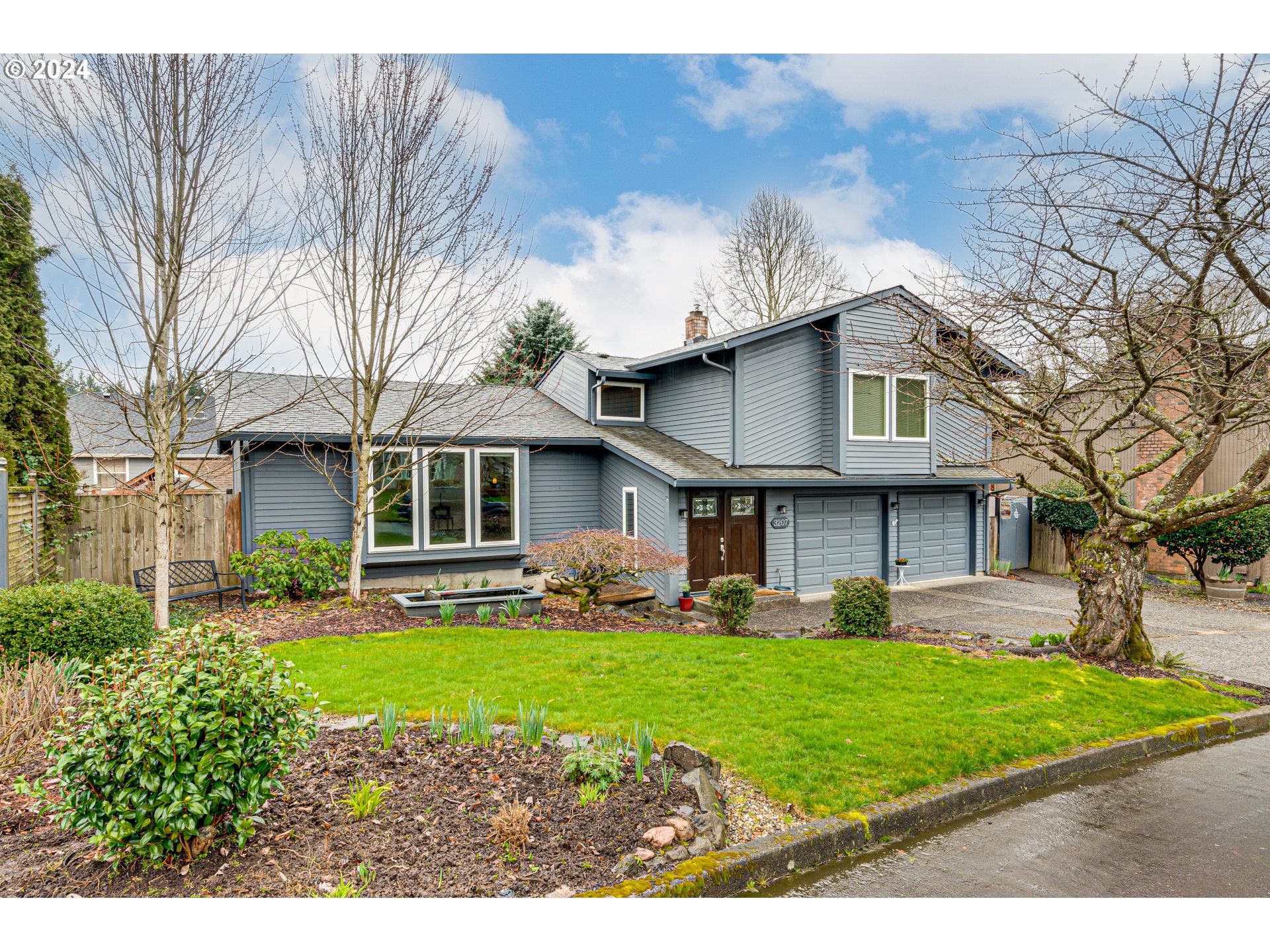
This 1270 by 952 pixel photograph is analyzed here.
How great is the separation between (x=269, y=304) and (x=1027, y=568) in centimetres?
1770

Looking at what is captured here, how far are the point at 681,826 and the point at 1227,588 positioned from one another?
14438 millimetres

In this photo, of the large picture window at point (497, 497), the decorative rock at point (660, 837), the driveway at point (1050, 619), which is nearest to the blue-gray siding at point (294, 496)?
the large picture window at point (497, 497)

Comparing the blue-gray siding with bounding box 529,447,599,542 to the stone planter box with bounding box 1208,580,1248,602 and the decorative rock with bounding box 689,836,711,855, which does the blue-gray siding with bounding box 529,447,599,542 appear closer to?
the decorative rock with bounding box 689,836,711,855

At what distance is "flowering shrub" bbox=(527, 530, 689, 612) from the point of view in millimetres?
10102

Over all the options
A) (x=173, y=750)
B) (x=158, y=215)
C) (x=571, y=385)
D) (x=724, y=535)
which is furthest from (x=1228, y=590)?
(x=158, y=215)

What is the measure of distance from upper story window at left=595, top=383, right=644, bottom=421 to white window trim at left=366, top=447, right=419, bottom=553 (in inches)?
167

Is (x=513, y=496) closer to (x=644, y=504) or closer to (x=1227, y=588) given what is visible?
(x=644, y=504)

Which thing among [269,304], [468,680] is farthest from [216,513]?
[468,680]

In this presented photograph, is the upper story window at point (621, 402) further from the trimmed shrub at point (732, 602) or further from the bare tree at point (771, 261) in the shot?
the bare tree at point (771, 261)

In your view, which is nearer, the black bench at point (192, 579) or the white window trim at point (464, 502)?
the black bench at point (192, 579)

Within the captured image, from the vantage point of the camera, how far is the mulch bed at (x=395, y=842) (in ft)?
9.68

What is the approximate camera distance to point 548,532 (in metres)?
13.8

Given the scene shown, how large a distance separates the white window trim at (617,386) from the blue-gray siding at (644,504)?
44.6 inches

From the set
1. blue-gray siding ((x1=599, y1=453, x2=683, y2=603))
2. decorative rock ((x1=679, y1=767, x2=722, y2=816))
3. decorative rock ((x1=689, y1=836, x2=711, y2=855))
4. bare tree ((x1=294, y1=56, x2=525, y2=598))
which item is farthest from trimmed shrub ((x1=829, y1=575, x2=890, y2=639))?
bare tree ((x1=294, y1=56, x2=525, y2=598))
